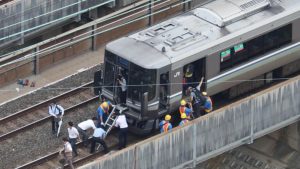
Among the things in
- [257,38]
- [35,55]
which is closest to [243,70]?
[257,38]

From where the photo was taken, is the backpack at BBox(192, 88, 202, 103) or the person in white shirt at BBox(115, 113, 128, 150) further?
the backpack at BBox(192, 88, 202, 103)

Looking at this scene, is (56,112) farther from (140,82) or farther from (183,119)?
(183,119)

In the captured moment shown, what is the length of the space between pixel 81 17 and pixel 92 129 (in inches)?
255

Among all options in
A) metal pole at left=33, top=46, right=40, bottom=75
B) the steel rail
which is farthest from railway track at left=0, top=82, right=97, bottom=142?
metal pole at left=33, top=46, right=40, bottom=75

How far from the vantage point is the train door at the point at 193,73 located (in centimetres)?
3738

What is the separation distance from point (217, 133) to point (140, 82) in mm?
Answer: 2907

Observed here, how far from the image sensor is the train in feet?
121

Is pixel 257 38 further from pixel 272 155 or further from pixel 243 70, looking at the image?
pixel 272 155

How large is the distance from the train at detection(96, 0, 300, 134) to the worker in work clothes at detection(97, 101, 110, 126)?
2.06 ft

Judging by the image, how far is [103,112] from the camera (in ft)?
121

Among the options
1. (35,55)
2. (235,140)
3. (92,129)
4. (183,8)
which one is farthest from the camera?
(183,8)

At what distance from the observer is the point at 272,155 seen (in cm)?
3803

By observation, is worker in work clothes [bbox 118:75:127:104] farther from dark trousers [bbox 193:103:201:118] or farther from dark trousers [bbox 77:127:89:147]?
dark trousers [bbox 193:103:201:118]

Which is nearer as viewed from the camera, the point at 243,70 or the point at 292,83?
the point at 292,83
